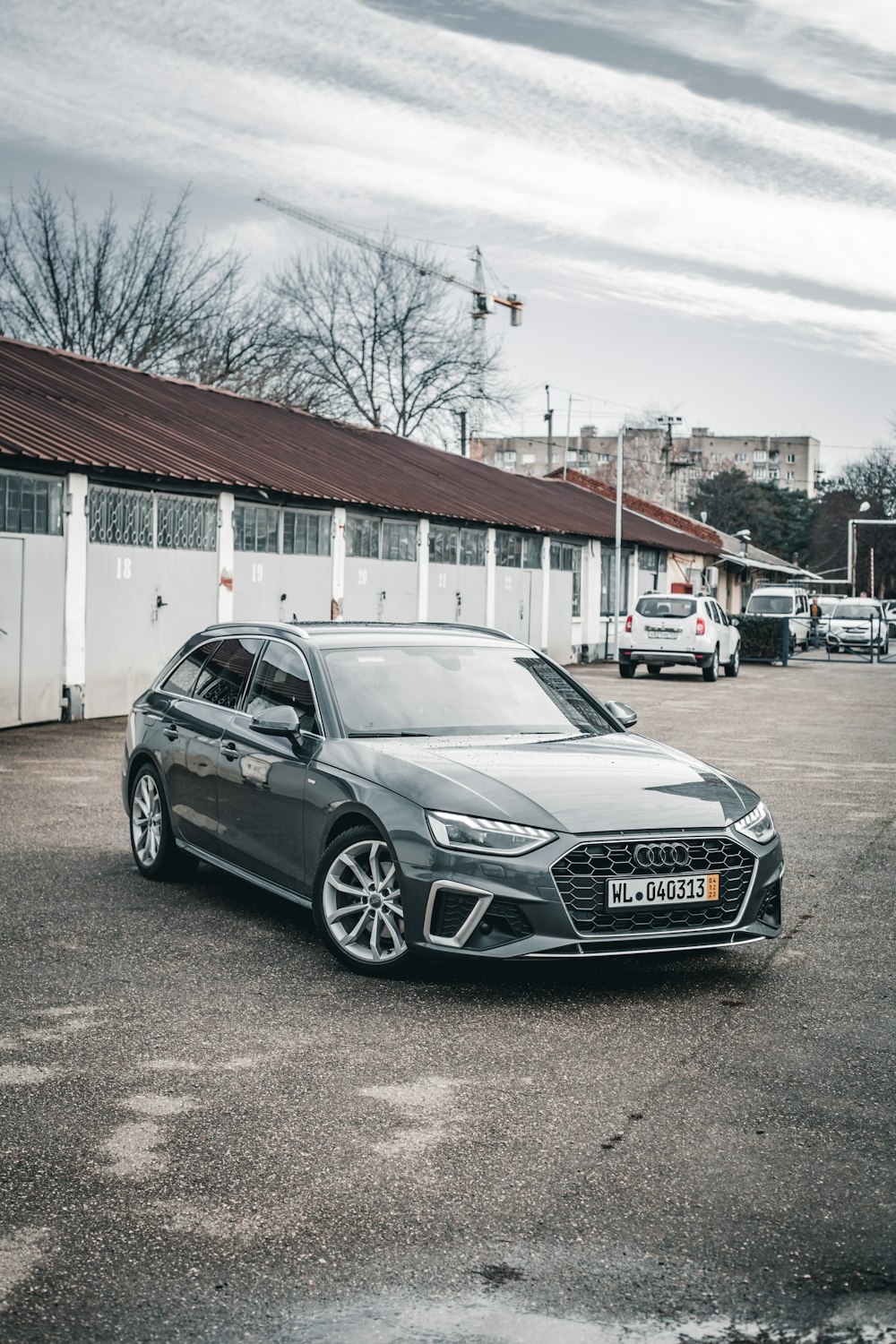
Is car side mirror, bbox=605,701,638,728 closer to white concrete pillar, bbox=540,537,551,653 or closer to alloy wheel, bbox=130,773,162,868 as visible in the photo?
alloy wheel, bbox=130,773,162,868

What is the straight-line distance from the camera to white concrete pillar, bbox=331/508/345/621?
26.0 m

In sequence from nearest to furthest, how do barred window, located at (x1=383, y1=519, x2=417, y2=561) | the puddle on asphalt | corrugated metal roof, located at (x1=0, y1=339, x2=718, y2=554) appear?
the puddle on asphalt → corrugated metal roof, located at (x1=0, y1=339, x2=718, y2=554) → barred window, located at (x1=383, y1=519, x2=417, y2=561)

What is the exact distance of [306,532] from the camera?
2512cm

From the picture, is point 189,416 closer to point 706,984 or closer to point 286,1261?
point 706,984

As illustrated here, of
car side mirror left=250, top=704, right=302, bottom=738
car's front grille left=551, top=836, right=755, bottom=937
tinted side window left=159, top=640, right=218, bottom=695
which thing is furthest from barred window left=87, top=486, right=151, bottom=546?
car's front grille left=551, top=836, right=755, bottom=937

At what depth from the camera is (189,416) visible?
27062mm

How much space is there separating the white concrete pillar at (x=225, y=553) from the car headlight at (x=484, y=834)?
16.6 m

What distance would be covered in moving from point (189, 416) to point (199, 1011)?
22.2 meters

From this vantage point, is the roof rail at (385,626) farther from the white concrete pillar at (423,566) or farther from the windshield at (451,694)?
the white concrete pillar at (423,566)

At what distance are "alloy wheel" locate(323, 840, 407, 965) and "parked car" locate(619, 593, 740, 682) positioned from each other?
990 inches

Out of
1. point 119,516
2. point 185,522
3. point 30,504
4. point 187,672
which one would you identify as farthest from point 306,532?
point 187,672

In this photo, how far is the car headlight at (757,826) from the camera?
6.48m

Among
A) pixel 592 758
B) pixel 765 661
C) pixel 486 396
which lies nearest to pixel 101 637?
pixel 592 758

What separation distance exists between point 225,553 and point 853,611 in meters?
34.2
